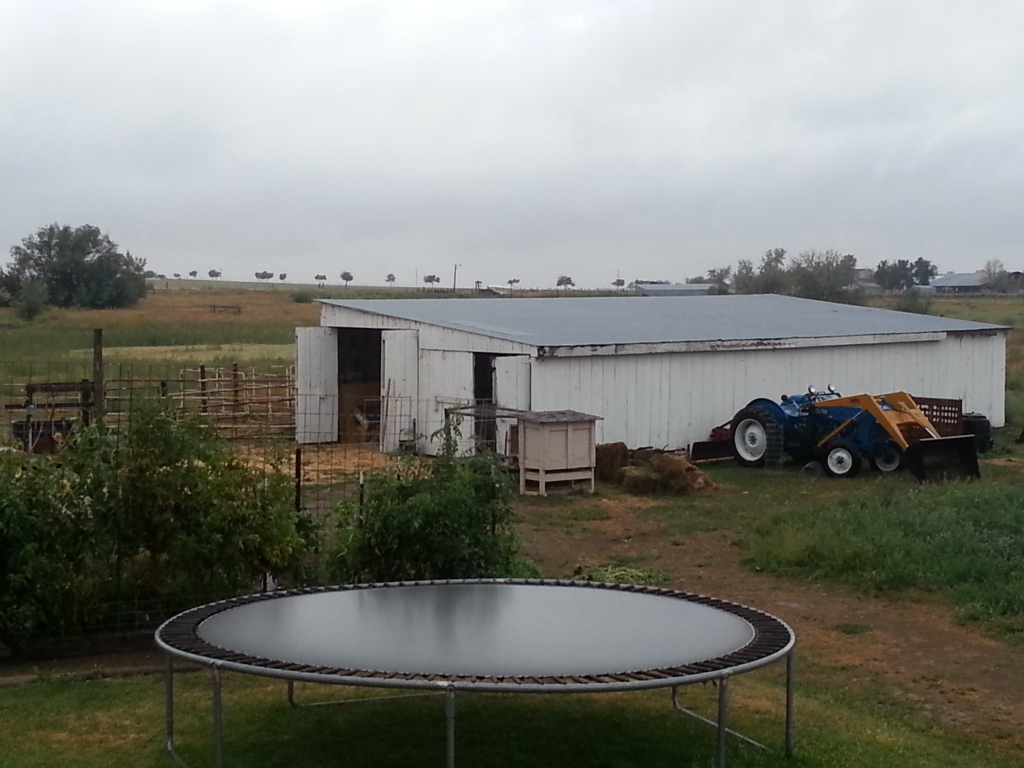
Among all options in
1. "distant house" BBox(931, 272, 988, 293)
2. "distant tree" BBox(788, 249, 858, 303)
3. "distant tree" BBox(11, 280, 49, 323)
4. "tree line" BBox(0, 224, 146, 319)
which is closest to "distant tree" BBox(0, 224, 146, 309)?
"tree line" BBox(0, 224, 146, 319)

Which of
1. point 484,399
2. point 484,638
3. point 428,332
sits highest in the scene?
point 428,332

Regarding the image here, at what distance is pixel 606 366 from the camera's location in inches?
786

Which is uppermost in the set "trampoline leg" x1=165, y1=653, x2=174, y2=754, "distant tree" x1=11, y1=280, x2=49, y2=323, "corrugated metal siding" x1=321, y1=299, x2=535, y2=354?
"distant tree" x1=11, y1=280, x2=49, y2=323

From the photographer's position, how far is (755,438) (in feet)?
65.8

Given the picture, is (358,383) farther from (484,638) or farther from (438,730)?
(484,638)

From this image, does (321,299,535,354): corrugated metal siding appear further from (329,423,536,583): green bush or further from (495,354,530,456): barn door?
(329,423,536,583): green bush

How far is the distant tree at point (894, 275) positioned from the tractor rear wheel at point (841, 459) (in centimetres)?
8892

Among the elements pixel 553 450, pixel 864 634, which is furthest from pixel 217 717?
pixel 553 450

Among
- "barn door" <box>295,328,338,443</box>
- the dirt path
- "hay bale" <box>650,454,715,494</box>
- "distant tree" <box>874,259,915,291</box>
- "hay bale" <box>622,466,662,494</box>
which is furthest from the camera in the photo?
"distant tree" <box>874,259,915,291</box>

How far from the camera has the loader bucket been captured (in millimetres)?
17594

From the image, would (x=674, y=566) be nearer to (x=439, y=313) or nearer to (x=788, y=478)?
(x=788, y=478)

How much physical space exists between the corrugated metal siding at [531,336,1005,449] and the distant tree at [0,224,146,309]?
46.3 m

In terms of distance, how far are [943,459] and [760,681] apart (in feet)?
33.3

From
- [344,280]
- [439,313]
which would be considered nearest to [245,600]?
[439,313]
